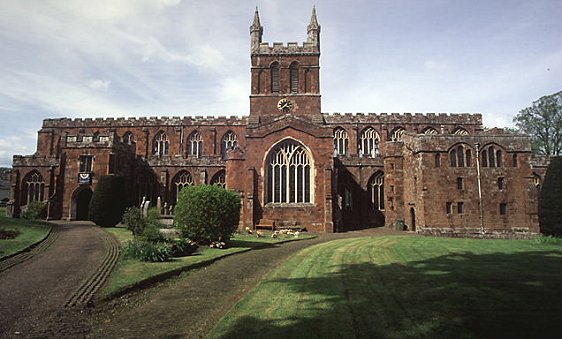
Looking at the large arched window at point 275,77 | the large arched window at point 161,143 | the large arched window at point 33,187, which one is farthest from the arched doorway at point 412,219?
the large arched window at point 33,187

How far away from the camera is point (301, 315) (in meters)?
8.12

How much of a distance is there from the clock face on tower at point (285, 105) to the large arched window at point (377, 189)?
41.1ft

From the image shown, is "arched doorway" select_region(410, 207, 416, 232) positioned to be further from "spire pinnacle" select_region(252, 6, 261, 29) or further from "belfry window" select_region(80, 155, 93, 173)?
"belfry window" select_region(80, 155, 93, 173)

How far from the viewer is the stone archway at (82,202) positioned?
115 feet

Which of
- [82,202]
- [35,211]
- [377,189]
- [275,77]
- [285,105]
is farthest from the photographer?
[275,77]

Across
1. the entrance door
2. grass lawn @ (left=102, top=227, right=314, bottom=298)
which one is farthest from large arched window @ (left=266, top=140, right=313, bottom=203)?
the entrance door

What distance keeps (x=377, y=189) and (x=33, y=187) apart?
3794 centimetres

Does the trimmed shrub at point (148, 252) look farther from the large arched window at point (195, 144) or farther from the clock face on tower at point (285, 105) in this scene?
the large arched window at point (195, 144)

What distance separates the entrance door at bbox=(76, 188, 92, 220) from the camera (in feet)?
115

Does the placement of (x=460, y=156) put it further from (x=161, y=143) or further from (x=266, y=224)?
(x=161, y=143)

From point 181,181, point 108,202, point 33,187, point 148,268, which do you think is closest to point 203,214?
point 148,268

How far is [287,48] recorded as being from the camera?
139 feet

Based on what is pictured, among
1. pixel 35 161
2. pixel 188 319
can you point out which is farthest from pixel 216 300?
pixel 35 161

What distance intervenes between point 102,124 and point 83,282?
41846 millimetres
